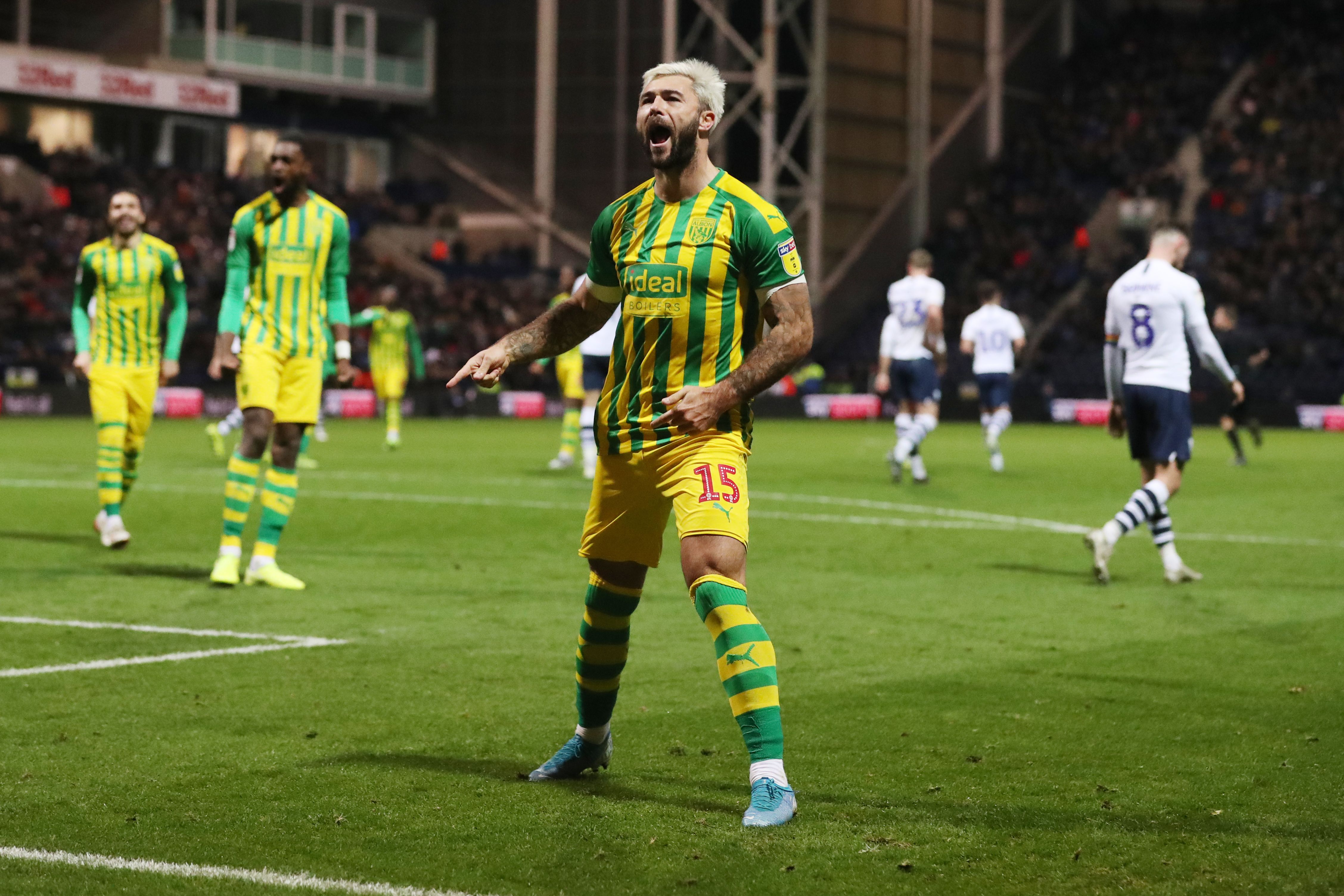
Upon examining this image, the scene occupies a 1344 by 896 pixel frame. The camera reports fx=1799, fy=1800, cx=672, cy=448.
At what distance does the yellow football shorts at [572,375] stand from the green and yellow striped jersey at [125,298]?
8797 mm

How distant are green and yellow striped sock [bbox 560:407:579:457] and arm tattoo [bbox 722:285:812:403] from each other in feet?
49.9

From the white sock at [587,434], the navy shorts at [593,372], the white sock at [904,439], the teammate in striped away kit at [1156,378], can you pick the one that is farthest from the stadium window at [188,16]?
the teammate in striped away kit at [1156,378]

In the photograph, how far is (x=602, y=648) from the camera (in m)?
5.58

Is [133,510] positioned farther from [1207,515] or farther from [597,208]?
[597,208]

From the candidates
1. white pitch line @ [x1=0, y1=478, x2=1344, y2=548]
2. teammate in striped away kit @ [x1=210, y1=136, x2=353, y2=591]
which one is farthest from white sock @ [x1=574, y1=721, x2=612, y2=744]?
white pitch line @ [x1=0, y1=478, x2=1344, y2=548]

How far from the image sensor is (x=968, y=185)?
4819 cm

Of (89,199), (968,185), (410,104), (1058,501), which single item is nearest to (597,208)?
(410,104)

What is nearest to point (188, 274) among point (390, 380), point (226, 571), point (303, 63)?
point (303, 63)

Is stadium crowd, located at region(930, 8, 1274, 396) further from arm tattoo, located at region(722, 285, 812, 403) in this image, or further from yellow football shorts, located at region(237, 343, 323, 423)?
arm tattoo, located at region(722, 285, 812, 403)

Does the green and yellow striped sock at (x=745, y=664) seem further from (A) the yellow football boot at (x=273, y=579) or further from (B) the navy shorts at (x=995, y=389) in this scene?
(B) the navy shorts at (x=995, y=389)

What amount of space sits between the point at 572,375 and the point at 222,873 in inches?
685

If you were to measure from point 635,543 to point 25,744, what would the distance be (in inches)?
85.2

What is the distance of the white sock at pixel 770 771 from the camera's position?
4.98m

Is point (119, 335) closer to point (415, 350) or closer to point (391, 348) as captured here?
point (415, 350)
